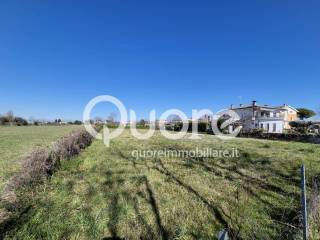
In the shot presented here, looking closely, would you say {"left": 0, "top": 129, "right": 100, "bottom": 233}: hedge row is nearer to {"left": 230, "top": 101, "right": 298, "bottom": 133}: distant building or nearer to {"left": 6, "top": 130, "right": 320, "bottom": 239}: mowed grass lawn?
{"left": 6, "top": 130, "right": 320, "bottom": 239}: mowed grass lawn

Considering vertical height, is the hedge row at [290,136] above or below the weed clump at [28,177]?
above

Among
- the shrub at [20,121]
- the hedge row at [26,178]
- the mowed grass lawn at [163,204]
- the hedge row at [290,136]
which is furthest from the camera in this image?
the shrub at [20,121]

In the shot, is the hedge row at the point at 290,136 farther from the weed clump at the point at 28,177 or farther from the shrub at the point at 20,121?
the shrub at the point at 20,121

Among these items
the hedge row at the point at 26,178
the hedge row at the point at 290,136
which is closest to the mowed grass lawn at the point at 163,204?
the hedge row at the point at 26,178

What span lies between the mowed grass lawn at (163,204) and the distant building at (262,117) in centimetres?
2515

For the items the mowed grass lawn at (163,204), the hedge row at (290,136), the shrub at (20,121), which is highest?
the shrub at (20,121)

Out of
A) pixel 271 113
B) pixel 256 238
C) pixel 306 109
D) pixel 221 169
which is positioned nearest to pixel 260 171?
pixel 221 169

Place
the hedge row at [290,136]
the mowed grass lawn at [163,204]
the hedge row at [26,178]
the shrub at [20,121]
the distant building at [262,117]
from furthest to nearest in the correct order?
the shrub at [20,121], the distant building at [262,117], the hedge row at [290,136], the hedge row at [26,178], the mowed grass lawn at [163,204]

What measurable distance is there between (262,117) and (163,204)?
33424 mm

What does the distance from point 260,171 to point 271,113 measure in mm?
34288

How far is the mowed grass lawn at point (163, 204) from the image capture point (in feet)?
9.46

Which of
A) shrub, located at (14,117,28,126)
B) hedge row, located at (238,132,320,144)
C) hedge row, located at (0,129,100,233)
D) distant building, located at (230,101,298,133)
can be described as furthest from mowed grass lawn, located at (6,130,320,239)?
shrub, located at (14,117,28,126)

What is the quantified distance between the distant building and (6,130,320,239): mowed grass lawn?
82.5ft

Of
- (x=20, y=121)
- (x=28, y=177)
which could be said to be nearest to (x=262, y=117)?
(x=28, y=177)
